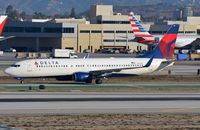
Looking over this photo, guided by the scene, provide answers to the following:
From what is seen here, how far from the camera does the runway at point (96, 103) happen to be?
5266cm

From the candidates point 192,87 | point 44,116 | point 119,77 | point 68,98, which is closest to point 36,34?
point 119,77

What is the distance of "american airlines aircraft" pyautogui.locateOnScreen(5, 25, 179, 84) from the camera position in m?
80.8

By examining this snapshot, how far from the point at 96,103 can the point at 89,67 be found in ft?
86.2

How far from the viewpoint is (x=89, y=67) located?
274 ft

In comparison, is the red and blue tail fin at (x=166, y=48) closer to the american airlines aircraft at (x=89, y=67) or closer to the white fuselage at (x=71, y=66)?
the american airlines aircraft at (x=89, y=67)

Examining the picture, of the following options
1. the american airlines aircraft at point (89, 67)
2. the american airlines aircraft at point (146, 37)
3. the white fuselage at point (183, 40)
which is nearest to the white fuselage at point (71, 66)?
the american airlines aircraft at point (89, 67)

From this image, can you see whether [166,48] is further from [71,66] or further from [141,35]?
[141,35]

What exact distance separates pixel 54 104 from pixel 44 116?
7.36 meters

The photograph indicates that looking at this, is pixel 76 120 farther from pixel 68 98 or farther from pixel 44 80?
pixel 44 80

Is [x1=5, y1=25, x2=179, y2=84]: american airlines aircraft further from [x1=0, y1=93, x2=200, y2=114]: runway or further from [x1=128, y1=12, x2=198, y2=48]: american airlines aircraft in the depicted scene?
[x1=128, y1=12, x2=198, y2=48]: american airlines aircraft

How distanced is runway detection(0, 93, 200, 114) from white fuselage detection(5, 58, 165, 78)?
1637 cm

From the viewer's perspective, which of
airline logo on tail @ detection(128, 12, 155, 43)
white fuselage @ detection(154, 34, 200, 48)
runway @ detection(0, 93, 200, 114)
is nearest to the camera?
runway @ detection(0, 93, 200, 114)

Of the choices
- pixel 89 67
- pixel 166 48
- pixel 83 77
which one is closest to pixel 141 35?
pixel 166 48

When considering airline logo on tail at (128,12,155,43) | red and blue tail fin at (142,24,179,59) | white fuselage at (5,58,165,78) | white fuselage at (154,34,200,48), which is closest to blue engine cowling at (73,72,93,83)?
white fuselage at (5,58,165,78)
